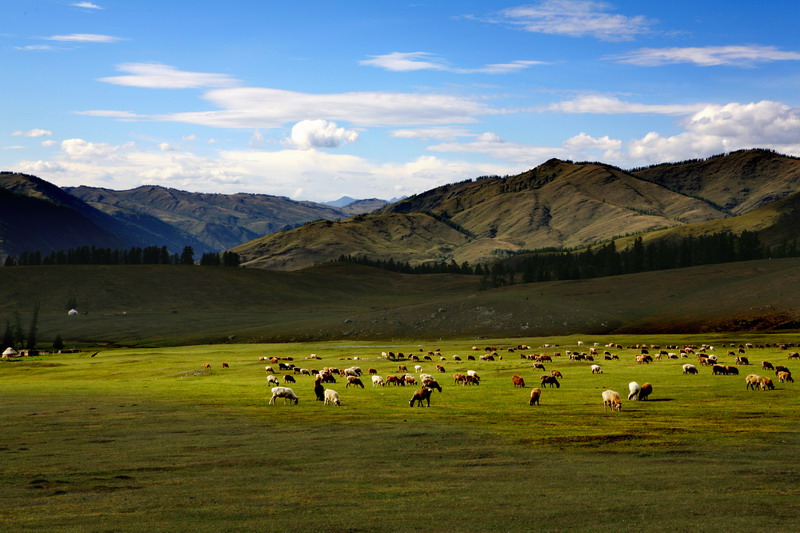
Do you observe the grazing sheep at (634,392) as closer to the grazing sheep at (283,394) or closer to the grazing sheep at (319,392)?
the grazing sheep at (319,392)

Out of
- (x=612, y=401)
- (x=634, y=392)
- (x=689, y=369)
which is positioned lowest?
(x=689, y=369)

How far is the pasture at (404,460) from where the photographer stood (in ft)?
70.2

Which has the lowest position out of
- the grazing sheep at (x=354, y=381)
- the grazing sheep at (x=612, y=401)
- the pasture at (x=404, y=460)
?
the grazing sheep at (x=354, y=381)

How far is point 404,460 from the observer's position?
29.6m

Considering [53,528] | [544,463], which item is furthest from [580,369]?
[53,528]

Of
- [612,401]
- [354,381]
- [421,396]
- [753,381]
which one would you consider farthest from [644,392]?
[354,381]

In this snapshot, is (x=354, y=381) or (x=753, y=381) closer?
(x=753, y=381)

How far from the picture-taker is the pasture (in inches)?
842

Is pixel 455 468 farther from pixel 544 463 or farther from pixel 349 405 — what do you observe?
pixel 349 405

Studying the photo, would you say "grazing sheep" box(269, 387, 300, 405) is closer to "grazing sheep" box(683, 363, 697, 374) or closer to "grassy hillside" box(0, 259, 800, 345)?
"grazing sheep" box(683, 363, 697, 374)

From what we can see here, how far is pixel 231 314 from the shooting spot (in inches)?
7608

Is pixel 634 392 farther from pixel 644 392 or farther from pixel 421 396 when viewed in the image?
pixel 421 396

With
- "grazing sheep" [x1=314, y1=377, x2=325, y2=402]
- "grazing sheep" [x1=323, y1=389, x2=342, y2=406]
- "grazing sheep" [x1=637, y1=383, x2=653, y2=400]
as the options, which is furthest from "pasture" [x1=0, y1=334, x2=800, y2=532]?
"grazing sheep" [x1=323, y1=389, x2=342, y2=406]

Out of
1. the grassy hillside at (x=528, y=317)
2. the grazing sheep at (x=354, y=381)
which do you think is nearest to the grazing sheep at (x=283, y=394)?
the grazing sheep at (x=354, y=381)
